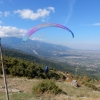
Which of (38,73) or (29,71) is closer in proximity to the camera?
(29,71)

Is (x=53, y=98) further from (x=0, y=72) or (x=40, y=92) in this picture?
(x=0, y=72)

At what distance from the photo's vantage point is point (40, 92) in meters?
13.8

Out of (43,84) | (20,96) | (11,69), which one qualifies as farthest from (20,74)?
(20,96)

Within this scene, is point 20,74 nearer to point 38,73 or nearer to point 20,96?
point 38,73

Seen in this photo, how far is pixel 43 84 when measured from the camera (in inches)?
570

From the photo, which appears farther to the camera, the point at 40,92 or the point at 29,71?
the point at 29,71

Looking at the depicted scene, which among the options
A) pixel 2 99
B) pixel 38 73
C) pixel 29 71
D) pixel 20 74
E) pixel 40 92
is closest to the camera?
pixel 2 99

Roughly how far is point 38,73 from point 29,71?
352 centimetres

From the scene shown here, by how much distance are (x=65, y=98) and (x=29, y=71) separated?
19.5 metres

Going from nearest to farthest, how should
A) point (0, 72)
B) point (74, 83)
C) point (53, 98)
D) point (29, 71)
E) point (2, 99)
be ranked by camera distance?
point (2, 99)
point (53, 98)
point (74, 83)
point (0, 72)
point (29, 71)

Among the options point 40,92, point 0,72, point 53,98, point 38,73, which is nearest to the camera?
point 53,98

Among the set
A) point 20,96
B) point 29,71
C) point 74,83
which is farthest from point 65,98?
point 29,71

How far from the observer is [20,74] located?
28359 millimetres

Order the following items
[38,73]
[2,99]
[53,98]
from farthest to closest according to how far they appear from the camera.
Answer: [38,73] → [53,98] → [2,99]
